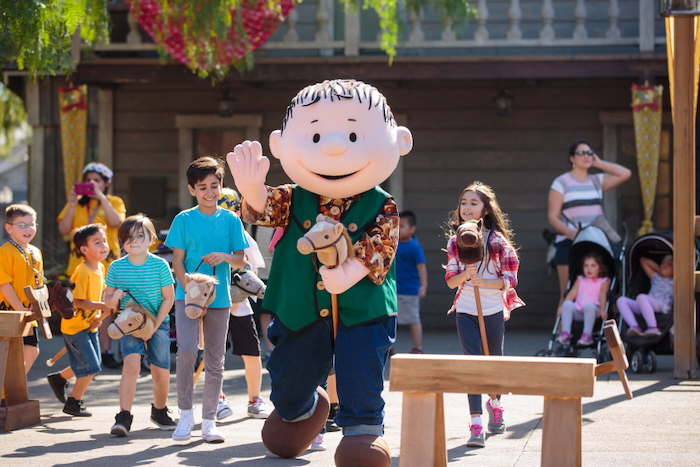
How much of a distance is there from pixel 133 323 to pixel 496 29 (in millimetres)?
7584

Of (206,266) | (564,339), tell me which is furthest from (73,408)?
(564,339)

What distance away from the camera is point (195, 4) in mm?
7773

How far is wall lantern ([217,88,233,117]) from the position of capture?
11.0m

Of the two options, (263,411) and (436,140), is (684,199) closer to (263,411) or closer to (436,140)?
(263,411)

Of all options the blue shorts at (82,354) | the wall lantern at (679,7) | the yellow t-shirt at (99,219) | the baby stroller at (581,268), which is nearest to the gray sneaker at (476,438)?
the blue shorts at (82,354)

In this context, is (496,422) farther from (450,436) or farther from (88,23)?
(88,23)

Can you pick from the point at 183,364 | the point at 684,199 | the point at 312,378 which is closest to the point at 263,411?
the point at 183,364

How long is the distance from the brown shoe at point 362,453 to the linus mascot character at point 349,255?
0.01 meters

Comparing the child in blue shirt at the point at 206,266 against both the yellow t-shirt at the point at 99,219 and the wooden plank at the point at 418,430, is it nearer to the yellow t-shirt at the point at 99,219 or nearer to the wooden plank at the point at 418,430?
the wooden plank at the point at 418,430

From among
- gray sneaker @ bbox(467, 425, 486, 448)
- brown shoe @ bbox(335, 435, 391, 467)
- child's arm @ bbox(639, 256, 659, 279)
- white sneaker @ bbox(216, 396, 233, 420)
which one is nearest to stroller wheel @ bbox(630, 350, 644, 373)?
child's arm @ bbox(639, 256, 659, 279)

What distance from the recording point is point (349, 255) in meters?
3.73

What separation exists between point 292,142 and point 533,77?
6.72 metres

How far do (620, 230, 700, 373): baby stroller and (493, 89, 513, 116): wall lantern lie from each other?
130 inches

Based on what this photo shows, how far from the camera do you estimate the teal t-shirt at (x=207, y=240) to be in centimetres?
501
